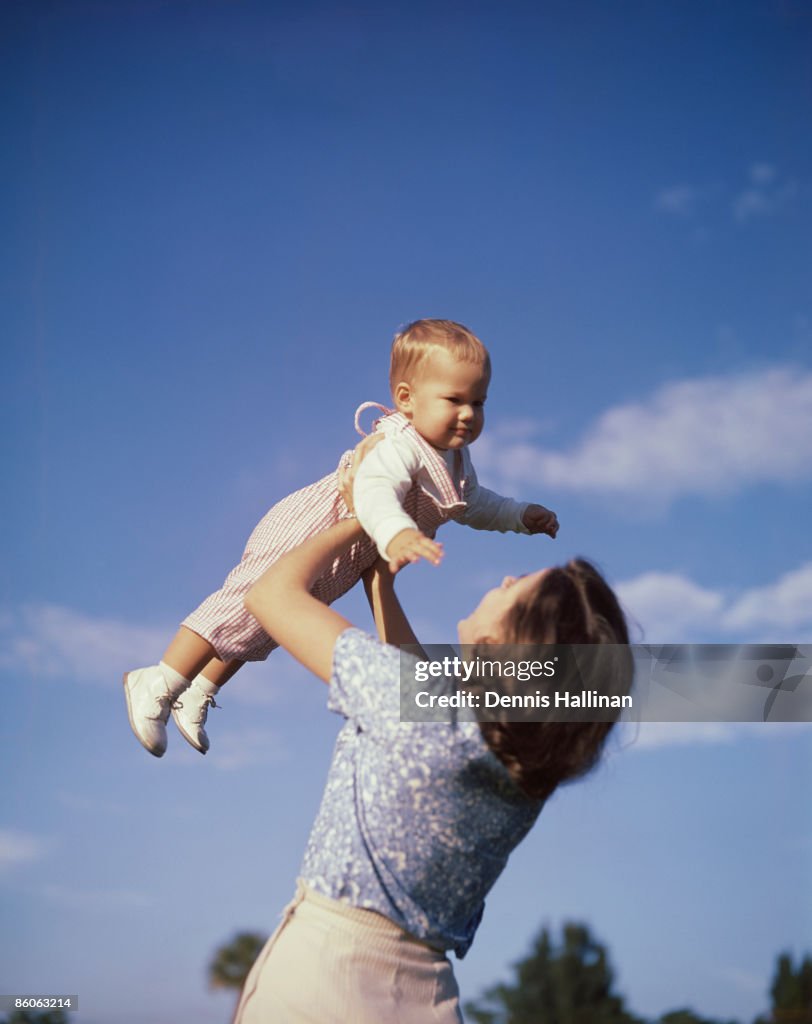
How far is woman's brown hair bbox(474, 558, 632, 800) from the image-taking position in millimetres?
1857

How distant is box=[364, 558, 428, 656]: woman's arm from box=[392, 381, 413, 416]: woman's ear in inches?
28.3

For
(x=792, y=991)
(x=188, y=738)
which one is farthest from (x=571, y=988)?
(x=188, y=738)

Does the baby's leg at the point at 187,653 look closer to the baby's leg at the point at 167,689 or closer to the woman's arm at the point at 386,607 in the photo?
the baby's leg at the point at 167,689

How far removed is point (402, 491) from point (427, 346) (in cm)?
76

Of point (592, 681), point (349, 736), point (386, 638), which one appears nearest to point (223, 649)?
point (386, 638)

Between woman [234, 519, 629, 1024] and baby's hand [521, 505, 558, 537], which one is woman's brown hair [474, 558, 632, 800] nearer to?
woman [234, 519, 629, 1024]

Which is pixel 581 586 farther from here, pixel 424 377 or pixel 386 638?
pixel 424 377

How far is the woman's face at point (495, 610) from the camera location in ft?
6.61

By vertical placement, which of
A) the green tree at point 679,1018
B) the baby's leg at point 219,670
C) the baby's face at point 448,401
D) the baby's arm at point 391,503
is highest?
the baby's face at point 448,401

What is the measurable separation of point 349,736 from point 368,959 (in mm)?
383

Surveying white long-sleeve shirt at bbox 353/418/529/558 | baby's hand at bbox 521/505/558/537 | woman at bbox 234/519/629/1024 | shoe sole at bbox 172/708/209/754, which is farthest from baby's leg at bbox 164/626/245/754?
woman at bbox 234/519/629/1024

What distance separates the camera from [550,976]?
13.0m

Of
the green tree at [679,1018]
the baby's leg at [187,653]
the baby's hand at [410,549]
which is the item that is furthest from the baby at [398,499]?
the green tree at [679,1018]

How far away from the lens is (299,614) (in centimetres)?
208
